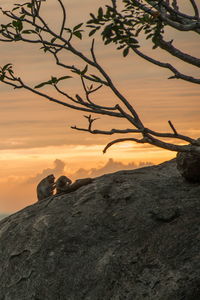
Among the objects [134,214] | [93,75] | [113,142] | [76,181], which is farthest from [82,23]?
[76,181]

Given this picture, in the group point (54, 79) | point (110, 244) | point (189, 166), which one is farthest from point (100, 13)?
point (110, 244)

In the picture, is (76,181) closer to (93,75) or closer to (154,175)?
(154,175)

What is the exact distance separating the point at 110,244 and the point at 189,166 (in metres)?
3.01

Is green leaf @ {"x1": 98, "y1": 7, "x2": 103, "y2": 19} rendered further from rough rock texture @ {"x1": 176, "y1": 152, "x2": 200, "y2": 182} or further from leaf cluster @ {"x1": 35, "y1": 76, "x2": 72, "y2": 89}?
rough rock texture @ {"x1": 176, "y1": 152, "x2": 200, "y2": 182}

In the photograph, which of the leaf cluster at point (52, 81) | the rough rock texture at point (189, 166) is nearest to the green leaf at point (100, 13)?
the leaf cluster at point (52, 81)

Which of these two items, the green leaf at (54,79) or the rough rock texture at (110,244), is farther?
the rough rock texture at (110,244)

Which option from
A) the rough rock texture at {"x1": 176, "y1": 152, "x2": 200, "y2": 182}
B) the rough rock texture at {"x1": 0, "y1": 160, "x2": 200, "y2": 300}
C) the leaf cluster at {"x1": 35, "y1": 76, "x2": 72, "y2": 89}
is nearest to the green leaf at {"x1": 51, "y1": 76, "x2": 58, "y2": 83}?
the leaf cluster at {"x1": 35, "y1": 76, "x2": 72, "y2": 89}

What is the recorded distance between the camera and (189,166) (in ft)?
51.5

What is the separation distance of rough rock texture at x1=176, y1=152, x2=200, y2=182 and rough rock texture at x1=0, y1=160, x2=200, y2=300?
25 cm

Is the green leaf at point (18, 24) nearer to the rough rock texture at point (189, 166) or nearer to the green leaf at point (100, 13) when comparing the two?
the green leaf at point (100, 13)

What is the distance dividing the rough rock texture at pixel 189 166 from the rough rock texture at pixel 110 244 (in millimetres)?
247

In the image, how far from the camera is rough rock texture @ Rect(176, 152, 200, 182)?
15609 millimetres

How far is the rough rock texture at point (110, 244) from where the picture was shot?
1339cm

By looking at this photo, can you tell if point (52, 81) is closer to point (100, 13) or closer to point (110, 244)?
point (100, 13)
